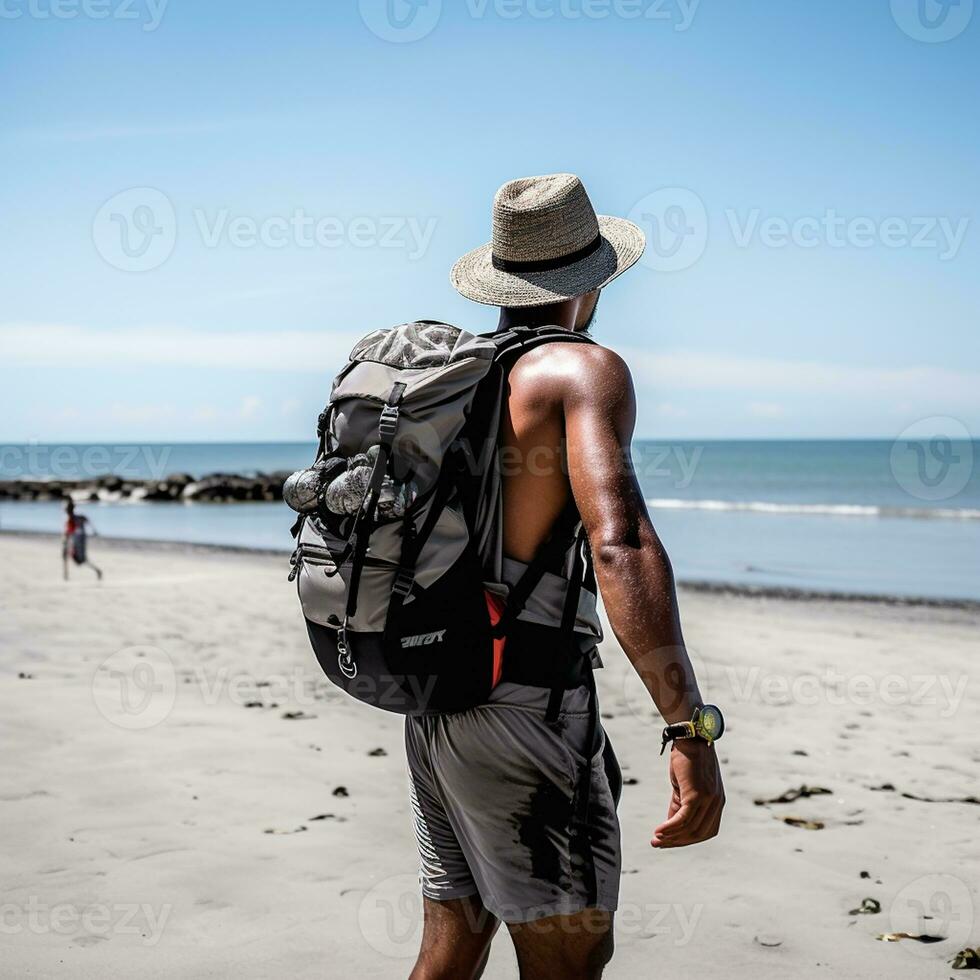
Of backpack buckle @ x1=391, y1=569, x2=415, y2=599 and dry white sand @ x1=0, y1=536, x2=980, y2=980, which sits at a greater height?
backpack buckle @ x1=391, y1=569, x2=415, y2=599

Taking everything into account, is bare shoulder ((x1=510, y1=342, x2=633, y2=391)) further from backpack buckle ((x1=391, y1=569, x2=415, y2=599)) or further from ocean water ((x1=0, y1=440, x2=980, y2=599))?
backpack buckle ((x1=391, y1=569, x2=415, y2=599))

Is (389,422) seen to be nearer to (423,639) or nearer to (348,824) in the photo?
(423,639)

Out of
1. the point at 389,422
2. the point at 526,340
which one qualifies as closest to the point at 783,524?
the point at 526,340

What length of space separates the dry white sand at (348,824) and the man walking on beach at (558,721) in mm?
1458

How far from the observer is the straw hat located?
7.73 feet

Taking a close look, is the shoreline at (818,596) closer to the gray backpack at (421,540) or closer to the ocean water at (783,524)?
the ocean water at (783,524)

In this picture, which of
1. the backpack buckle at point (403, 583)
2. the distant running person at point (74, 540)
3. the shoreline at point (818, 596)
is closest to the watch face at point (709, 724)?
the backpack buckle at point (403, 583)

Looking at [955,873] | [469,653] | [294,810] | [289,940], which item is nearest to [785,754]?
[955,873]

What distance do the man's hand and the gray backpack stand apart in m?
0.34

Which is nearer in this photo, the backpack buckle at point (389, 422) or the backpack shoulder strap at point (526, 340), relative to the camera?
the backpack buckle at point (389, 422)

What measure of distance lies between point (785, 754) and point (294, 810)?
2.91 metres

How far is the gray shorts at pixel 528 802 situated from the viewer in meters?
2.10

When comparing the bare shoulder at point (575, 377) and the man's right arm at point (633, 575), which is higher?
the bare shoulder at point (575, 377)

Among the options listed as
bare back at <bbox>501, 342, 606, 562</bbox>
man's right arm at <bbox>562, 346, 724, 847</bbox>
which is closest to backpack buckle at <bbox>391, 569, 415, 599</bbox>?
bare back at <bbox>501, 342, 606, 562</bbox>
